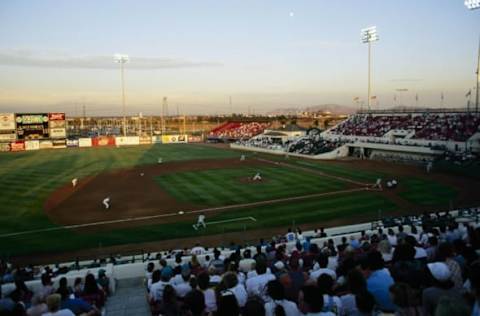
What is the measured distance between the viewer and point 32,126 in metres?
67.7

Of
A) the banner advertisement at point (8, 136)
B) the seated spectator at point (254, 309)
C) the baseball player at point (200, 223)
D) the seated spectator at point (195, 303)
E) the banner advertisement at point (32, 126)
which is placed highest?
the banner advertisement at point (32, 126)

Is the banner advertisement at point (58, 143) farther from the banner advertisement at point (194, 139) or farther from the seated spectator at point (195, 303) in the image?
the seated spectator at point (195, 303)

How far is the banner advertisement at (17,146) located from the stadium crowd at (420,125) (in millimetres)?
51879

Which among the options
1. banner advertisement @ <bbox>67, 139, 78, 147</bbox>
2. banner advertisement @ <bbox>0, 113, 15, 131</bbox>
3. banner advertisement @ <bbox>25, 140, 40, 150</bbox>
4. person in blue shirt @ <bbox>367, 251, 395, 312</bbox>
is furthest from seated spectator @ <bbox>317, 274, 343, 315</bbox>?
banner advertisement @ <bbox>67, 139, 78, 147</bbox>

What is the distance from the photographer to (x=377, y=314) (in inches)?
221

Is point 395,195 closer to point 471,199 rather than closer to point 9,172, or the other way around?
point 471,199

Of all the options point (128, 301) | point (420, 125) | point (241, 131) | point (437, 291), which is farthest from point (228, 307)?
point (241, 131)

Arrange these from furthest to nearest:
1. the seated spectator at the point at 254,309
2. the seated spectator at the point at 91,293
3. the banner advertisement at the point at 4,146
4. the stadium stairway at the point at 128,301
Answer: the banner advertisement at the point at 4,146 < the stadium stairway at the point at 128,301 < the seated spectator at the point at 91,293 < the seated spectator at the point at 254,309

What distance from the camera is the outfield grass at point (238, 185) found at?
1204 inches

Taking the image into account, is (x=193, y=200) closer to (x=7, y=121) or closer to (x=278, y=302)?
(x=278, y=302)

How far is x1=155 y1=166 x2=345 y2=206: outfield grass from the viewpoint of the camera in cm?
3058

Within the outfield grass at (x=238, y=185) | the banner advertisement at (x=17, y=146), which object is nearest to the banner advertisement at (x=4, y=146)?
the banner advertisement at (x=17, y=146)

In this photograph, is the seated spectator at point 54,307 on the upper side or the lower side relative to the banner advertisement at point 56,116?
lower

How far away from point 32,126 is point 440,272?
235 ft
